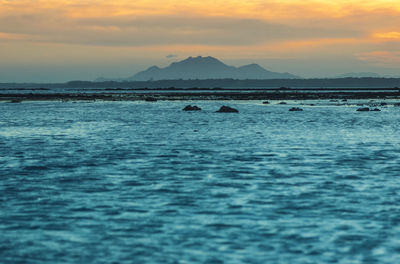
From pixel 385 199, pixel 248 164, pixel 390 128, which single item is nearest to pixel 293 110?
pixel 390 128

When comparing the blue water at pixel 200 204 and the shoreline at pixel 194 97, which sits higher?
the blue water at pixel 200 204

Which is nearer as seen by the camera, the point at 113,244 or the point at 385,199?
the point at 113,244

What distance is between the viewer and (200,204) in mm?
15664

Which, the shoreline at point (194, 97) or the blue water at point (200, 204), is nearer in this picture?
the blue water at point (200, 204)

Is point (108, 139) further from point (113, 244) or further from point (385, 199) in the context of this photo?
point (113, 244)

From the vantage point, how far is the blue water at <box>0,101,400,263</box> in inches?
447

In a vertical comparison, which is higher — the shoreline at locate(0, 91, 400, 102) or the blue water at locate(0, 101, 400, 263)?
the blue water at locate(0, 101, 400, 263)

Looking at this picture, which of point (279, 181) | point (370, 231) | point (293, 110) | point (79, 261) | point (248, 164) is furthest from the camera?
point (293, 110)

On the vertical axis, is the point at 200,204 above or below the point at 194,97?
above

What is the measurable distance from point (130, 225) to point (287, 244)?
3644mm

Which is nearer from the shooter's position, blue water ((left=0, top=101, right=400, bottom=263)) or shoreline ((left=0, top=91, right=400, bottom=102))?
blue water ((left=0, top=101, right=400, bottom=263))

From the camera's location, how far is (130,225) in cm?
1329

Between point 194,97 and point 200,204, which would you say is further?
point 194,97

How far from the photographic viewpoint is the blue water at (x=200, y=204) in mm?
11352
